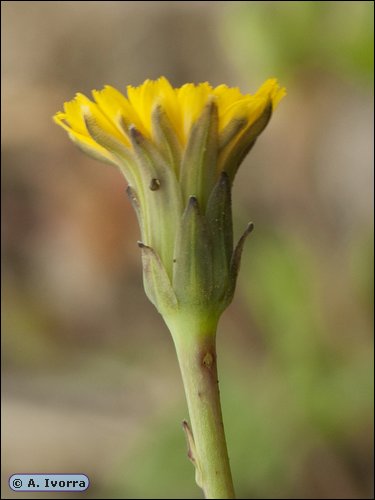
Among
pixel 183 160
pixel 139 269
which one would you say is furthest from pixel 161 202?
pixel 139 269

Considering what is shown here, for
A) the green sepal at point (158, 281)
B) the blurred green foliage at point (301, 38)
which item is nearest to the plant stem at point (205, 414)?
the green sepal at point (158, 281)

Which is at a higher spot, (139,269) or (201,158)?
(201,158)

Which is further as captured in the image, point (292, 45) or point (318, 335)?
point (292, 45)

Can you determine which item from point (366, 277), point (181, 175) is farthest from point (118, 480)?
point (181, 175)

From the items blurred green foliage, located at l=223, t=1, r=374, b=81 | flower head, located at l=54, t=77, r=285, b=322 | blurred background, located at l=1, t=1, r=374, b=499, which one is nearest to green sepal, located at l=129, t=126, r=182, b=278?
flower head, located at l=54, t=77, r=285, b=322

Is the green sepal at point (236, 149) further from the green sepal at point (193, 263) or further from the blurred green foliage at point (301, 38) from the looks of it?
the blurred green foliage at point (301, 38)

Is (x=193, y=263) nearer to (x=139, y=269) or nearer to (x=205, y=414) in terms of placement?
(x=205, y=414)

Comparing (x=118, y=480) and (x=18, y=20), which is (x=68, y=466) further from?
(x=18, y=20)
